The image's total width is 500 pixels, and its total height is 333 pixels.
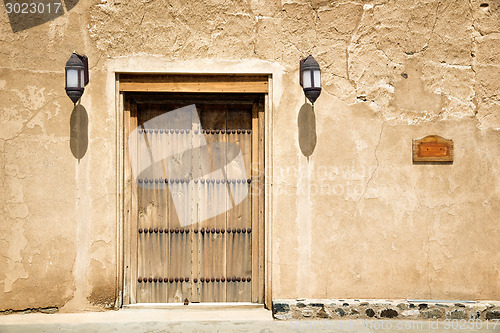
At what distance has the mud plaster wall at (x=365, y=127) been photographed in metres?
4.48

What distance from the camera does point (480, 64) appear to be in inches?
178

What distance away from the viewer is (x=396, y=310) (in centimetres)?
443

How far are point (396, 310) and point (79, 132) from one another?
313 cm

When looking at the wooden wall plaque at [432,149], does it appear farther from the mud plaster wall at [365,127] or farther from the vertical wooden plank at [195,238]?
the vertical wooden plank at [195,238]

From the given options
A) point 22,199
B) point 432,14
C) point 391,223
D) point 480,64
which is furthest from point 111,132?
point 480,64

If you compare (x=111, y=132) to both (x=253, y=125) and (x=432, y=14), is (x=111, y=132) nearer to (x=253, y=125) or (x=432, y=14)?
(x=253, y=125)

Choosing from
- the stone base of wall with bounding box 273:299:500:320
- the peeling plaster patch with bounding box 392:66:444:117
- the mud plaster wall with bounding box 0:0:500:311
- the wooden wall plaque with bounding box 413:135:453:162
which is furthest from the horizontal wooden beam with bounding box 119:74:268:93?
the stone base of wall with bounding box 273:299:500:320

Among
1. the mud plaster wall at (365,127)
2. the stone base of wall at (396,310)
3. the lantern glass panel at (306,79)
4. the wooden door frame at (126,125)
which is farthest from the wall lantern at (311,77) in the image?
the stone base of wall at (396,310)

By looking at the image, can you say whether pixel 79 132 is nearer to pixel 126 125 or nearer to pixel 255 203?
pixel 126 125

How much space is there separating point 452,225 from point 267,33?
2.34 meters

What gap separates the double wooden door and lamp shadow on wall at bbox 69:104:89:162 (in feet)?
1.49

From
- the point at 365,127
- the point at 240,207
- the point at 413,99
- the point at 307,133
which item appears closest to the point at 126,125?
the point at 240,207

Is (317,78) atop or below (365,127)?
atop

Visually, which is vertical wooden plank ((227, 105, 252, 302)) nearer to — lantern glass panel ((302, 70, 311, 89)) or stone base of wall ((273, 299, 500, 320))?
stone base of wall ((273, 299, 500, 320))
